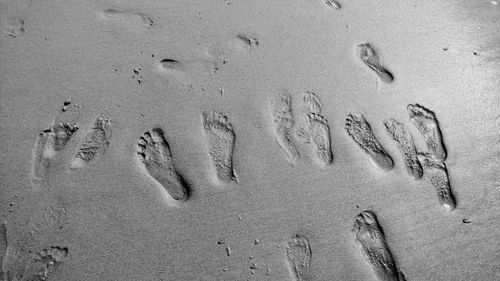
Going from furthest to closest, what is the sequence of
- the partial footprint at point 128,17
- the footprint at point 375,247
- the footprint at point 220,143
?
1. the partial footprint at point 128,17
2. the footprint at point 220,143
3. the footprint at point 375,247

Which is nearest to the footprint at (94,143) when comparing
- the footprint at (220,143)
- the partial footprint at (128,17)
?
the footprint at (220,143)

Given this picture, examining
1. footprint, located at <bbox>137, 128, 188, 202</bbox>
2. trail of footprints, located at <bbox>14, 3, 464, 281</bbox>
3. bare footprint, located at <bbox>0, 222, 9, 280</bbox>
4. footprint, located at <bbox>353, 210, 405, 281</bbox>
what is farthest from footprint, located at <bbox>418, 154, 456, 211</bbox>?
bare footprint, located at <bbox>0, 222, 9, 280</bbox>

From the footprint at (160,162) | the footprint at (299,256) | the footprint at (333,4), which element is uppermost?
the footprint at (333,4)

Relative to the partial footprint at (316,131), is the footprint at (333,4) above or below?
above

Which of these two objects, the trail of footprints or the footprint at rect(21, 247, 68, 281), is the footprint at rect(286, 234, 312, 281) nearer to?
the trail of footprints

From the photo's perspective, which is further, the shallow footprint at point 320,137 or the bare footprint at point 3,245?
the shallow footprint at point 320,137

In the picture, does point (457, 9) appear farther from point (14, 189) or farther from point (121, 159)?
point (14, 189)

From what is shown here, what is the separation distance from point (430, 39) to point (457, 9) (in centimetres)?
28

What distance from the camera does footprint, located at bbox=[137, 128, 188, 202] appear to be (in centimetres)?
126

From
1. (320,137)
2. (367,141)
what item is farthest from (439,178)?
(320,137)

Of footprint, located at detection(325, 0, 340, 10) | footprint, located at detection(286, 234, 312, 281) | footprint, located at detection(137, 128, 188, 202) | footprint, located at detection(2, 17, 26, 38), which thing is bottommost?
footprint, located at detection(286, 234, 312, 281)

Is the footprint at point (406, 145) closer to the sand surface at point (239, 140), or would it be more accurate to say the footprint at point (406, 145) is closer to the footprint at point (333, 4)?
the sand surface at point (239, 140)

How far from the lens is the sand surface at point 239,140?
1.18m

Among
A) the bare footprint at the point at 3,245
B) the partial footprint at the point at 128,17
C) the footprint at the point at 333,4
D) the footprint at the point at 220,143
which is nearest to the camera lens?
the bare footprint at the point at 3,245
